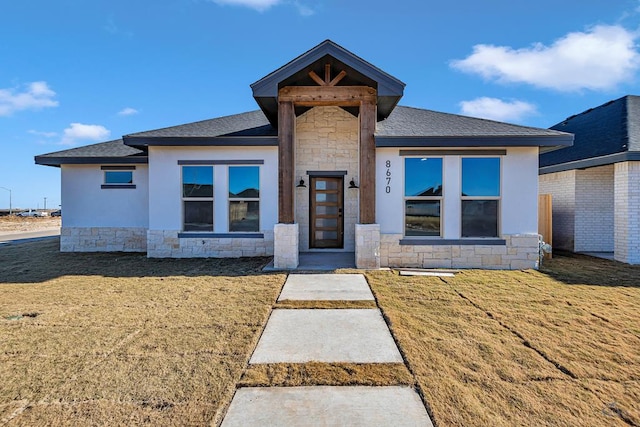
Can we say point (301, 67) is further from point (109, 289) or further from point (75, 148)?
point (75, 148)

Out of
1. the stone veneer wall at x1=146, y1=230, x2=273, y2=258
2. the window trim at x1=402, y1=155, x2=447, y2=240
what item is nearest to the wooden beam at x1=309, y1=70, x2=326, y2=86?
the window trim at x1=402, y1=155, x2=447, y2=240

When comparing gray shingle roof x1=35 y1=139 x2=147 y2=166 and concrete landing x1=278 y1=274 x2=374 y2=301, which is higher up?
gray shingle roof x1=35 y1=139 x2=147 y2=166

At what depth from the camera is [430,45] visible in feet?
43.5

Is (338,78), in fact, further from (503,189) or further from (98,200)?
(98,200)

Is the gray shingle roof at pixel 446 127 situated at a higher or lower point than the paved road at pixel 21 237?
higher

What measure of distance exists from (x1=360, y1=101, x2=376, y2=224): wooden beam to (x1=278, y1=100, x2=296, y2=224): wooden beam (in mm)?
1703

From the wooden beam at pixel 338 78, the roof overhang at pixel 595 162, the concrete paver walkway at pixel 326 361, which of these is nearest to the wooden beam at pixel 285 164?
the wooden beam at pixel 338 78

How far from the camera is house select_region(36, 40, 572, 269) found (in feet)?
24.4

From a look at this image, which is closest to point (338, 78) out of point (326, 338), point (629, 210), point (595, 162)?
point (326, 338)

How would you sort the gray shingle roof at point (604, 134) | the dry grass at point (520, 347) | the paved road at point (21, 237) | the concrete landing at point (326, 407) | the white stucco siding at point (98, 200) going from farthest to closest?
the paved road at point (21, 237) < the white stucco siding at point (98, 200) < the gray shingle roof at point (604, 134) < the dry grass at point (520, 347) < the concrete landing at point (326, 407)

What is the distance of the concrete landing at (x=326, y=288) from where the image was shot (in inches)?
208

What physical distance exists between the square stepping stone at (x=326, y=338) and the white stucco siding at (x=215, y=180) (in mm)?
4582

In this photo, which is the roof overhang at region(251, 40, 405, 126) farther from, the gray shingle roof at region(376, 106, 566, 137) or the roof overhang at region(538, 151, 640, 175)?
the roof overhang at region(538, 151, 640, 175)

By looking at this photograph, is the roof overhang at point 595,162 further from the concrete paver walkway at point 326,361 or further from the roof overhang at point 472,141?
the concrete paver walkway at point 326,361
